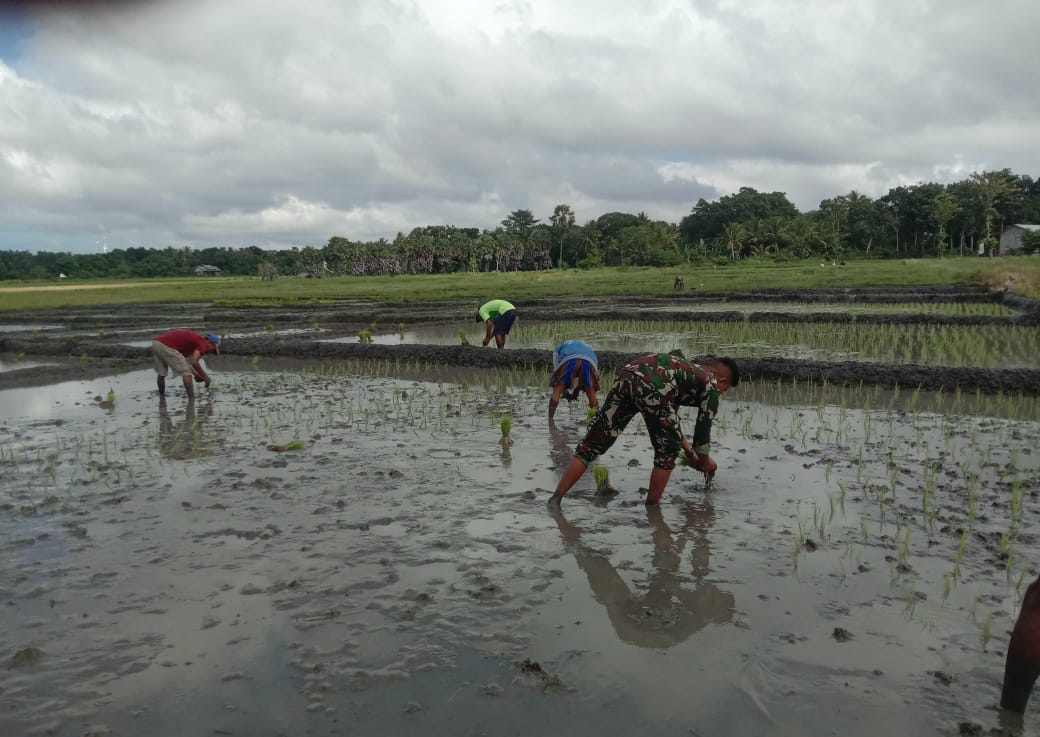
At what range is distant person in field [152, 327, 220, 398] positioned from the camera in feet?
33.6

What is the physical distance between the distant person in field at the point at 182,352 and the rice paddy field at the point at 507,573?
1168mm

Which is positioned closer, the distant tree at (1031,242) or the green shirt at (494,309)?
the green shirt at (494,309)

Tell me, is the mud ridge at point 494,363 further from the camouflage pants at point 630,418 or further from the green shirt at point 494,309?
the camouflage pants at point 630,418

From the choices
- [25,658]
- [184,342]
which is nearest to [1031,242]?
[184,342]

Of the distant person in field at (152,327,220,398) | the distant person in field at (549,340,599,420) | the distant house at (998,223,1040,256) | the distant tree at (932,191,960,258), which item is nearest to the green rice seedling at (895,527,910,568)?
the distant person in field at (549,340,599,420)

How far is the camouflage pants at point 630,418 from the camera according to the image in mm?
5082

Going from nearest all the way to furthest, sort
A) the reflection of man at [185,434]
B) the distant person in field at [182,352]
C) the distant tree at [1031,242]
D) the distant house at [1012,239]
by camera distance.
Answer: the reflection of man at [185,434]
the distant person in field at [182,352]
the distant tree at [1031,242]
the distant house at [1012,239]

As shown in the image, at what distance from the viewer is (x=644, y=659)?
335cm

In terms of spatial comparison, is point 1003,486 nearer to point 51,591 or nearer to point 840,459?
point 840,459

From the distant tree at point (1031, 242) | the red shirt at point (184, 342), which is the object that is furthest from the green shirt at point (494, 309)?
the distant tree at point (1031, 242)

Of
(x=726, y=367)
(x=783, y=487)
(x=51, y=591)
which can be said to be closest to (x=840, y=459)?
(x=783, y=487)

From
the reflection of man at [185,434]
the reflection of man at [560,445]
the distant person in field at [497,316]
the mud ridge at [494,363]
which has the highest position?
the distant person in field at [497,316]

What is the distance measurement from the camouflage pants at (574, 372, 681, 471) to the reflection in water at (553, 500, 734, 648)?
50 cm

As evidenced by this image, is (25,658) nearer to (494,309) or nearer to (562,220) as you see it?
(494,309)
